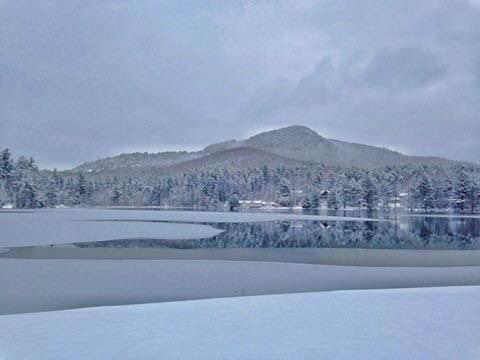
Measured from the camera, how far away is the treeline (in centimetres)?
11750

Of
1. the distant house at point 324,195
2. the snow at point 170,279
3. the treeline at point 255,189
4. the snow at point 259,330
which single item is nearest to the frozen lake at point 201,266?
the snow at point 170,279

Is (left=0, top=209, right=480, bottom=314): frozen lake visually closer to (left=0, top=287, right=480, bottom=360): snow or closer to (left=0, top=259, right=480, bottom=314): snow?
(left=0, top=259, right=480, bottom=314): snow

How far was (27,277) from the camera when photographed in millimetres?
18875

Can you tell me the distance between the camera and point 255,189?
182 meters

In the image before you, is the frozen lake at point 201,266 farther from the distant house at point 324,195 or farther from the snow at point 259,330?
the distant house at point 324,195

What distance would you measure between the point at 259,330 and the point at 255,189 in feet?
560

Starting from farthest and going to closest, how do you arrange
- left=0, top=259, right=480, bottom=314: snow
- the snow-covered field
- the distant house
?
the distant house < left=0, top=259, right=480, bottom=314: snow < the snow-covered field

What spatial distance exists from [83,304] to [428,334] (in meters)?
9.61

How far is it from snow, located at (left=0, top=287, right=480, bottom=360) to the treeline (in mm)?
105002

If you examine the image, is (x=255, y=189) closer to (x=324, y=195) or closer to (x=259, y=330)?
(x=324, y=195)

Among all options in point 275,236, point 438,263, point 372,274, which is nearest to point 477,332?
point 372,274

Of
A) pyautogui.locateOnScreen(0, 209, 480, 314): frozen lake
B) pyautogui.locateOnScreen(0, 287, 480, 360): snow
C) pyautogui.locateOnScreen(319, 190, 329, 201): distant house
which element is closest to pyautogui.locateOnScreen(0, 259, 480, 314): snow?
pyautogui.locateOnScreen(0, 209, 480, 314): frozen lake

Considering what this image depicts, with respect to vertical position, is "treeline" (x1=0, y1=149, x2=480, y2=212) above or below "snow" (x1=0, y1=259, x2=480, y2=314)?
above

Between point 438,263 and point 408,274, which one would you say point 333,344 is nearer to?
point 408,274
